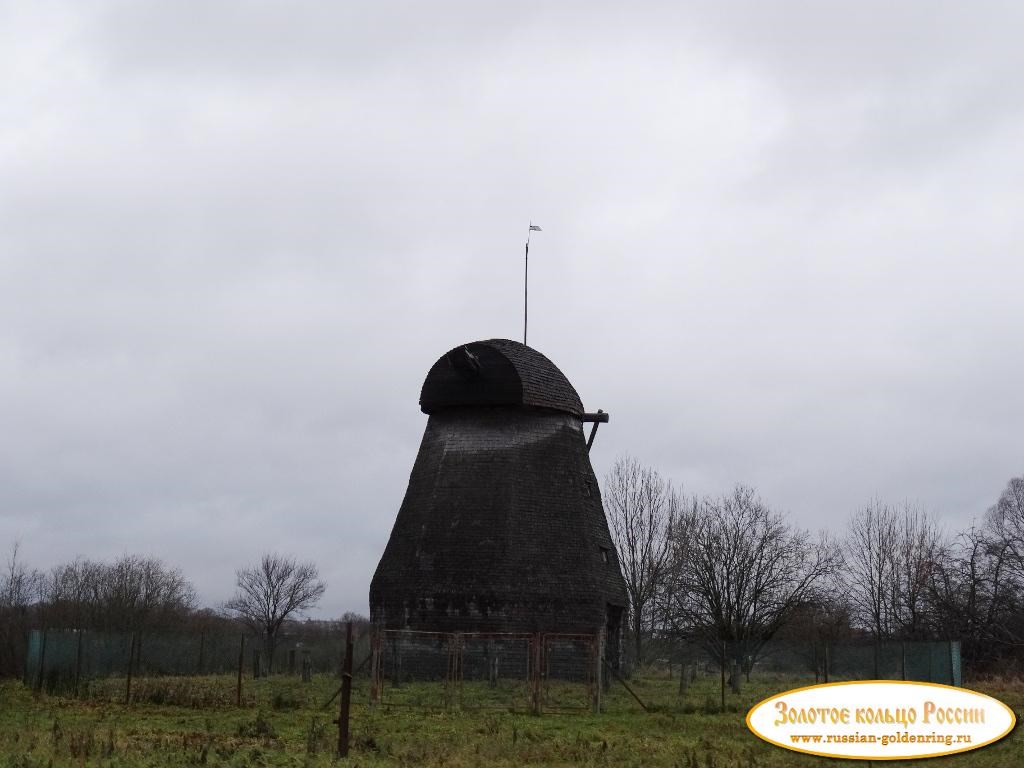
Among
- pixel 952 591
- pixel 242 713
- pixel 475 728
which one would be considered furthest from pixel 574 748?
pixel 952 591

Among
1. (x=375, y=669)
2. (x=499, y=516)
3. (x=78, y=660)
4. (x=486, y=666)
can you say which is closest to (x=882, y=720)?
(x=375, y=669)

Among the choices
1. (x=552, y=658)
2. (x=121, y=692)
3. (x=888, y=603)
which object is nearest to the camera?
(x=121, y=692)

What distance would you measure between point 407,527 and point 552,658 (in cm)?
580

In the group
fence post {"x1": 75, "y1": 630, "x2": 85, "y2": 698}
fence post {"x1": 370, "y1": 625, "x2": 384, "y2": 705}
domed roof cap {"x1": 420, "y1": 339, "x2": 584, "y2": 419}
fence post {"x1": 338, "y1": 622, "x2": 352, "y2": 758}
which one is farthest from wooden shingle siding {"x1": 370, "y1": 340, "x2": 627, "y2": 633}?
fence post {"x1": 338, "y1": 622, "x2": 352, "y2": 758}

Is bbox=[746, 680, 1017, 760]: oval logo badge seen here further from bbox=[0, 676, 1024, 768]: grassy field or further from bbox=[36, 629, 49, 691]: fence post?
bbox=[36, 629, 49, 691]: fence post

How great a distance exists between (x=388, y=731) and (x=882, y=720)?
41.4ft

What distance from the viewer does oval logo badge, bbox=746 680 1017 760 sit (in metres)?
7.65

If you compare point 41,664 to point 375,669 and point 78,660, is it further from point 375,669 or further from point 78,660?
point 375,669

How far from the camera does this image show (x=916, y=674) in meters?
33.0

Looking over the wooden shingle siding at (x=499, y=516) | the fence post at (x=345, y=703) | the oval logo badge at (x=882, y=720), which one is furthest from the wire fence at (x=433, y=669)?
the oval logo badge at (x=882, y=720)

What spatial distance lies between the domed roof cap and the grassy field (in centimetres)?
854

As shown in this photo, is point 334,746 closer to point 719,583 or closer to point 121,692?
point 121,692

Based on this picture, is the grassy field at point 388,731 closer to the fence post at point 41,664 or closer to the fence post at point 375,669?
the fence post at point 375,669

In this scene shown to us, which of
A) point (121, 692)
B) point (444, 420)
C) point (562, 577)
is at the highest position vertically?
point (444, 420)
